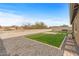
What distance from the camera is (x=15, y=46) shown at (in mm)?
3559

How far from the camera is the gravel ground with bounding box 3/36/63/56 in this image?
3516mm

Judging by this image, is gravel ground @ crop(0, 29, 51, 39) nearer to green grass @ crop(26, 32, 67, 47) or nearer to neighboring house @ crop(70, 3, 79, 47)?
green grass @ crop(26, 32, 67, 47)

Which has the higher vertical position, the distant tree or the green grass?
the distant tree

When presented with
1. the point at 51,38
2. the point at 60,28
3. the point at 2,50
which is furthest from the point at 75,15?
the point at 2,50

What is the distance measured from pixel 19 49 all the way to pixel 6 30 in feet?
1.53

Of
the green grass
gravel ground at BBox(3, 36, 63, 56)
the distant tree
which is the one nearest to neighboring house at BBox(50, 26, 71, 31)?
the green grass

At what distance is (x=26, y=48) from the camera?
3.54 metres

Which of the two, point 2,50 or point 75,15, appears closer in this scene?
point 2,50

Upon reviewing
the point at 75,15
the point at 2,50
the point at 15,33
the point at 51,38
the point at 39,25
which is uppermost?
the point at 75,15

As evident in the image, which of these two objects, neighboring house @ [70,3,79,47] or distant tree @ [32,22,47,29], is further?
distant tree @ [32,22,47,29]

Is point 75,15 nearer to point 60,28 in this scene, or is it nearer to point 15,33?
point 60,28

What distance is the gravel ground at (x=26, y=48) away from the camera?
11.5 feet

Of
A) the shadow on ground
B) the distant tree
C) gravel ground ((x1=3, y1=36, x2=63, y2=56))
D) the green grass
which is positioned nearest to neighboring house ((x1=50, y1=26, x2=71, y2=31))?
the green grass

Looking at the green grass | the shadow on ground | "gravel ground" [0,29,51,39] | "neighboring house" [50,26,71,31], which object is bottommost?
the shadow on ground
